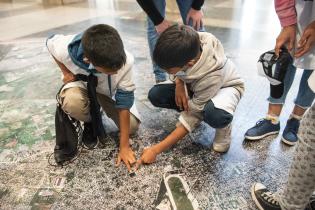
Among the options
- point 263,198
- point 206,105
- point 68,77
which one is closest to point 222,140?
point 206,105

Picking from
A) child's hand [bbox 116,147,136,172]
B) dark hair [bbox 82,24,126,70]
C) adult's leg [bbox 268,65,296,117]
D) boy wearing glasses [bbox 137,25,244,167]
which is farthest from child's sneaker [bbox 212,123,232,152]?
dark hair [bbox 82,24,126,70]

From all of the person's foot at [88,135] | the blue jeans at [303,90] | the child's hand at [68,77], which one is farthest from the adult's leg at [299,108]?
the child's hand at [68,77]

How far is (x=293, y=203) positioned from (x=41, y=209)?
2.42ft

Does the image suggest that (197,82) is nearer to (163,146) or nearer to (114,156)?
(163,146)

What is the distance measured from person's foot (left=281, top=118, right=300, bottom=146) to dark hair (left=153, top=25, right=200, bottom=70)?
55 cm

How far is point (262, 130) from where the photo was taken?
49.0 inches

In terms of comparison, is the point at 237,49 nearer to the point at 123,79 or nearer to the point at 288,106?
the point at 288,106

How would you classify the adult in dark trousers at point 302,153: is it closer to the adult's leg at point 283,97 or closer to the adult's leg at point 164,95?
the adult's leg at point 283,97

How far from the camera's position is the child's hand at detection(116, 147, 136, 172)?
112 cm

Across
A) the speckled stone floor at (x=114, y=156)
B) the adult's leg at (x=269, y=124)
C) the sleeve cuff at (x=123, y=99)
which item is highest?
the sleeve cuff at (x=123, y=99)

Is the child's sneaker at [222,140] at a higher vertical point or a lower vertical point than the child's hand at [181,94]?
lower

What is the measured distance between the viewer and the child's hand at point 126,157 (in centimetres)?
112

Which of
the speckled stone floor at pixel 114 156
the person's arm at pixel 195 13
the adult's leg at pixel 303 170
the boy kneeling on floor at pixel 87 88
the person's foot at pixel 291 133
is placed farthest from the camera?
the person's arm at pixel 195 13

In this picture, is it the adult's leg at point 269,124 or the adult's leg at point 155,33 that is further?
the adult's leg at point 155,33
